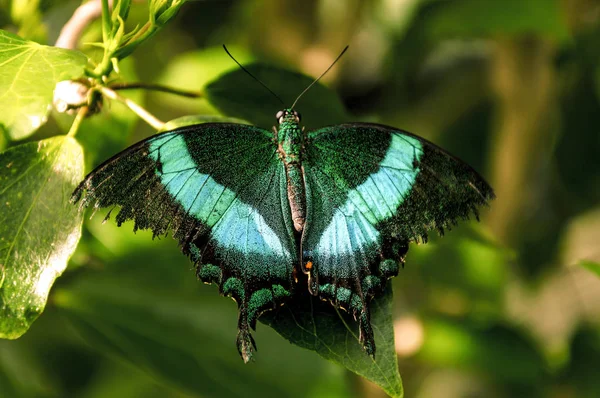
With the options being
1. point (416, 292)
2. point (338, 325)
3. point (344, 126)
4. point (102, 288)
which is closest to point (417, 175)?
point (344, 126)

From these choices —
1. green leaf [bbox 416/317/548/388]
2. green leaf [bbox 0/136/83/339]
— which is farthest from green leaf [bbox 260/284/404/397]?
green leaf [bbox 416/317/548/388]

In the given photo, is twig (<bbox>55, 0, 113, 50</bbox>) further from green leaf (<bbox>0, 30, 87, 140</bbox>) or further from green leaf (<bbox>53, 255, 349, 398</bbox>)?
green leaf (<bbox>53, 255, 349, 398</bbox>)

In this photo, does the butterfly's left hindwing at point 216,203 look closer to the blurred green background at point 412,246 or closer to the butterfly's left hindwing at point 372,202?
the butterfly's left hindwing at point 372,202

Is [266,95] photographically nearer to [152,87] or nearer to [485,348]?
[152,87]

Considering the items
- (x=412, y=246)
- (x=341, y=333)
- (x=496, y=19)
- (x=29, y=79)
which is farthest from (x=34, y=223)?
(x=496, y=19)

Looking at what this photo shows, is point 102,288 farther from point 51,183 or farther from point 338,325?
point 338,325

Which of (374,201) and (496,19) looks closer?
(374,201)
